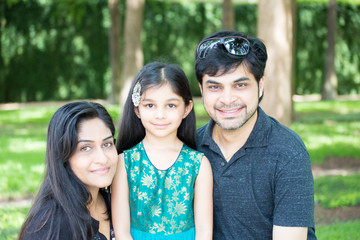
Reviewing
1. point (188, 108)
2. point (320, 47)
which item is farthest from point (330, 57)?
point (188, 108)

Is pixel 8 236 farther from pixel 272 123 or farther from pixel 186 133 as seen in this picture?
pixel 272 123

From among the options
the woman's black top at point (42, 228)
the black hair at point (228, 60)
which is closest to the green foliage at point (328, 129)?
the black hair at point (228, 60)

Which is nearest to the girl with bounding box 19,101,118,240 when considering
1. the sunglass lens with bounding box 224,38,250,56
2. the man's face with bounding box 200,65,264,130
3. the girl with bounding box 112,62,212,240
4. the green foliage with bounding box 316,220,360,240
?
the girl with bounding box 112,62,212,240

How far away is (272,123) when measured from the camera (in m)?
2.71

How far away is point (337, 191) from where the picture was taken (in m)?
5.85

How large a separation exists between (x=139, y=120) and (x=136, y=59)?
772 centimetres

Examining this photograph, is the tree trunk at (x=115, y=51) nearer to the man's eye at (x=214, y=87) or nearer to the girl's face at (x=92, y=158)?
the man's eye at (x=214, y=87)

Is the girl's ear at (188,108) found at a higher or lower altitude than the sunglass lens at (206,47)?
lower

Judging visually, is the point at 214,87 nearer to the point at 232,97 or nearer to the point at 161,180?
the point at 232,97

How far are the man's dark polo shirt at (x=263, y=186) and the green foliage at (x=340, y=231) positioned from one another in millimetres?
1714

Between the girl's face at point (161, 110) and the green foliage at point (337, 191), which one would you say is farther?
the green foliage at point (337, 191)

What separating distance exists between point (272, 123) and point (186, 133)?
552 mm

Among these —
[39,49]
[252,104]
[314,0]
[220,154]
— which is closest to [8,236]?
[220,154]

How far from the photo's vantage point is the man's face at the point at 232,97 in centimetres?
261
